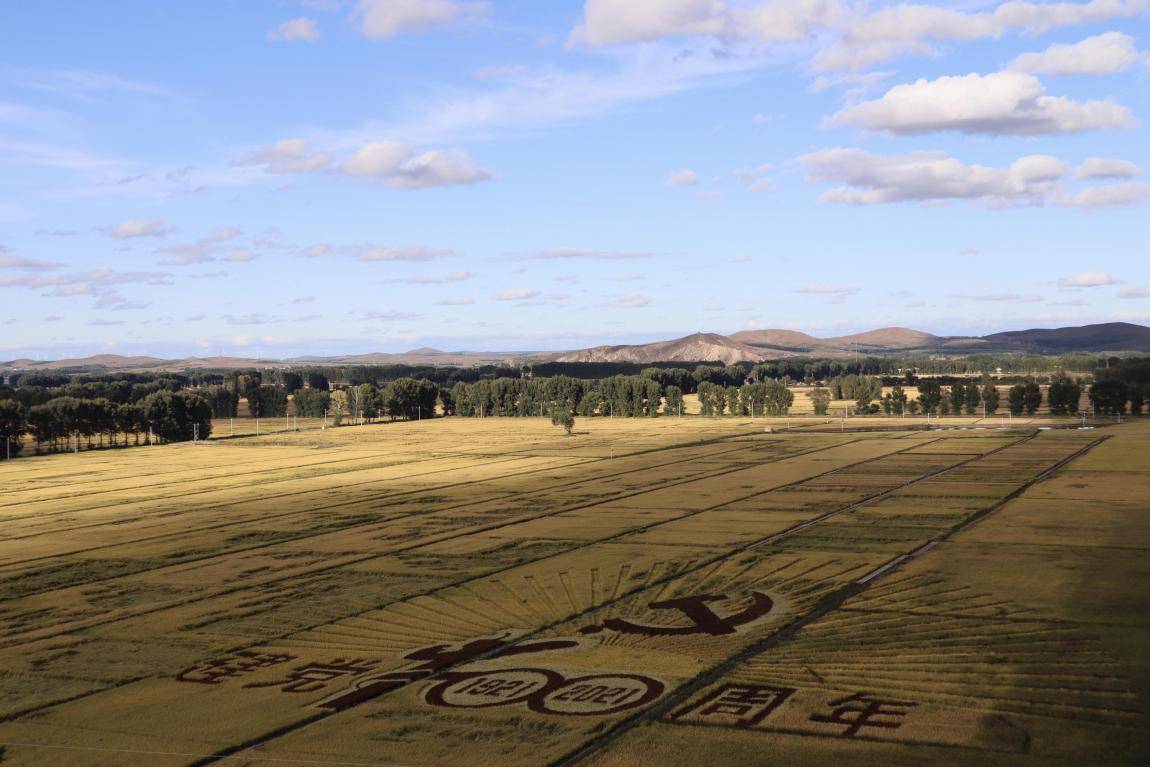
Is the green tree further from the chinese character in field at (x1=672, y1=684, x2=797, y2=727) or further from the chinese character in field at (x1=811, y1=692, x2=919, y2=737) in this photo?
the chinese character in field at (x1=811, y1=692, x2=919, y2=737)

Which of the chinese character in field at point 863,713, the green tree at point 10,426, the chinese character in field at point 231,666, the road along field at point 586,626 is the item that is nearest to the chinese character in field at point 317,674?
the road along field at point 586,626

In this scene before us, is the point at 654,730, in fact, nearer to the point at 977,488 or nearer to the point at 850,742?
the point at 850,742

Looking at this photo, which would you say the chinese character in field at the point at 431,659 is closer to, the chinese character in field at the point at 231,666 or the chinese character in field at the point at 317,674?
the chinese character in field at the point at 317,674

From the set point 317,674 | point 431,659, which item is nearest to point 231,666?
point 317,674

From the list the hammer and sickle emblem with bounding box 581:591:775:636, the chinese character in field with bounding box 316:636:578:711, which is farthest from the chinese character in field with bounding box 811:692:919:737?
the chinese character in field with bounding box 316:636:578:711

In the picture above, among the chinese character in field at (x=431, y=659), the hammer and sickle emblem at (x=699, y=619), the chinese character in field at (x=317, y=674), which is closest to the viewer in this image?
the chinese character in field at (x=431, y=659)

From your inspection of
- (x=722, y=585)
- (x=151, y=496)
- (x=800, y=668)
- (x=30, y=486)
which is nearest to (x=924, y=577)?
(x=722, y=585)
